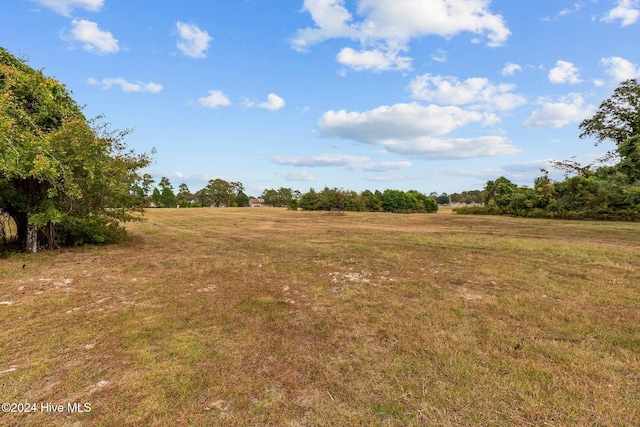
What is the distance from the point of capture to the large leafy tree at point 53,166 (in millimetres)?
7082

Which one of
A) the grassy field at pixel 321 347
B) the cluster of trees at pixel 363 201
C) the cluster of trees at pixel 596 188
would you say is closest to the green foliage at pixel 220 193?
the cluster of trees at pixel 363 201

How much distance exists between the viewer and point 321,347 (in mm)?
3521

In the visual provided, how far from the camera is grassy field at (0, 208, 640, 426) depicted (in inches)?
95.6

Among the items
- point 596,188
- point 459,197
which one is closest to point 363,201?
point 596,188

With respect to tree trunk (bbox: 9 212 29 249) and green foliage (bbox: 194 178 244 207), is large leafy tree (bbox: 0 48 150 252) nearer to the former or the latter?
tree trunk (bbox: 9 212 29 249)

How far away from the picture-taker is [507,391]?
8.66ft

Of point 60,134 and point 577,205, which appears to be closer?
point 60,134

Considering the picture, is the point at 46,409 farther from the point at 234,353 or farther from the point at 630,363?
the point at 630,363

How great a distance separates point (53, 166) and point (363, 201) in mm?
44748

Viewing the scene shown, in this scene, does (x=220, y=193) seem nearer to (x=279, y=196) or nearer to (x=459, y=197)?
(x=279, y=196)

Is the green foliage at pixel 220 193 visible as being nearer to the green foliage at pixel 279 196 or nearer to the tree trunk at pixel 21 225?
the green foliage at pixel 279 196

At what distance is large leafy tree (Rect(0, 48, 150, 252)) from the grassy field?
2523mm

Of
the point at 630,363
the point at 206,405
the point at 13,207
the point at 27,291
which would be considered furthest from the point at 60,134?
the point at 630,363

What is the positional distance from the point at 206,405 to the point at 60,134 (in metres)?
9.23
